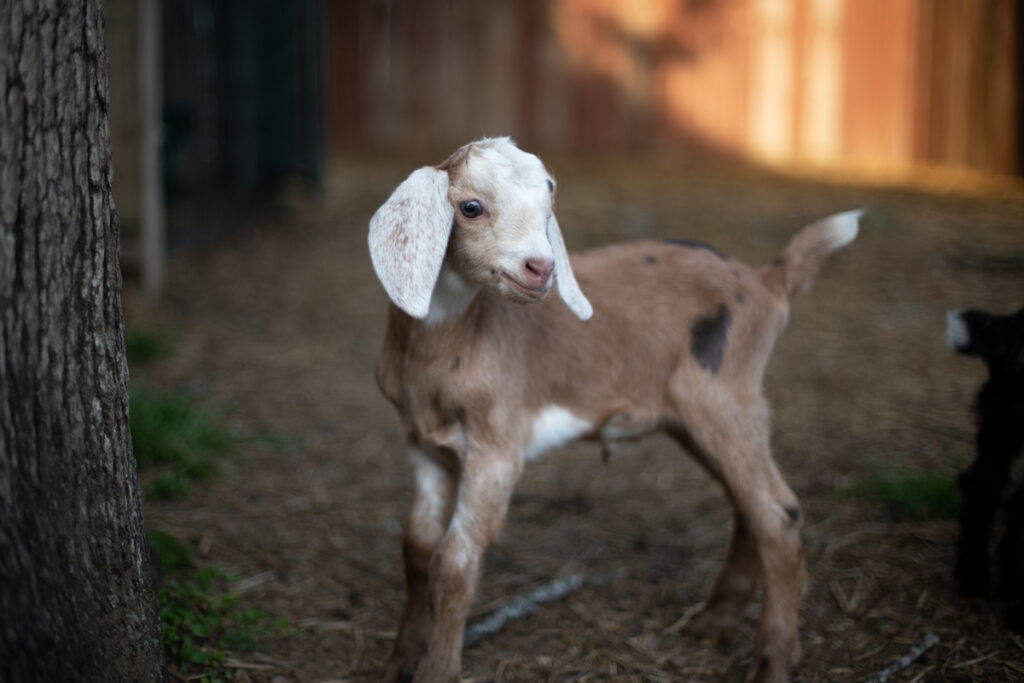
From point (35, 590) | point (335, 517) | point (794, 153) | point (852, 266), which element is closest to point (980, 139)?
point (794, 153)

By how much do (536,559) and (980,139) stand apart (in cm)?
792

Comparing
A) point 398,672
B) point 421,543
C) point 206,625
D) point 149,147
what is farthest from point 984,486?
point 149,147

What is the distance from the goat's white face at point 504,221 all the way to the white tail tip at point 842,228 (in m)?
1.11

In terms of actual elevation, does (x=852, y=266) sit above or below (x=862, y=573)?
above

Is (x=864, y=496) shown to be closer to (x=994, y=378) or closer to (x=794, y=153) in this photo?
(x=994, y=378)

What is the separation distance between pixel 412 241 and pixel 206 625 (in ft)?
4.54

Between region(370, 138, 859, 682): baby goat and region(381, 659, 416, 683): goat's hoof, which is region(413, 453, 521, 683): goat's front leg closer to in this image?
region(370, 138, 859, 682): baby goat

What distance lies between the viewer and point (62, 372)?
79.3 inches

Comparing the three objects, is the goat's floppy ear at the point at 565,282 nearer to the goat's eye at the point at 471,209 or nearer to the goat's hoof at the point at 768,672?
the goat's eye at the point at 471,209

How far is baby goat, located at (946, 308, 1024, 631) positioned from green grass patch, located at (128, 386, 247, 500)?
9.84 ft

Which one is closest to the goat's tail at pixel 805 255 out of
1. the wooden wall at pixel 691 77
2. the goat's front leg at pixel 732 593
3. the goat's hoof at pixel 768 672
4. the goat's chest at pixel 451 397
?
the goat's front leg at pixel 732 593

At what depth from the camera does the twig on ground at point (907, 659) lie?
8.93 ft

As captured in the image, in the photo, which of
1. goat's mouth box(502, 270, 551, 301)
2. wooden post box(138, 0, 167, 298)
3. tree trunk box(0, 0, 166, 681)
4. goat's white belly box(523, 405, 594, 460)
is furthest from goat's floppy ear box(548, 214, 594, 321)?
wooden post box(138, 0, 167, 298)

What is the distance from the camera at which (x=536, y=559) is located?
3621mm
